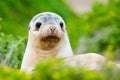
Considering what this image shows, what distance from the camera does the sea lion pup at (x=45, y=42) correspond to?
297 inches

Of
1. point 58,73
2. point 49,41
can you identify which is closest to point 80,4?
point 49,41

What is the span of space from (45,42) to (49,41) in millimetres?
55

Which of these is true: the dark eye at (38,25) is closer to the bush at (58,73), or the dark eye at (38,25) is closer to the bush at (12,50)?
the bush at (12,50)

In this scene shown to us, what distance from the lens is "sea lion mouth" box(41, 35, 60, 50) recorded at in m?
7.54

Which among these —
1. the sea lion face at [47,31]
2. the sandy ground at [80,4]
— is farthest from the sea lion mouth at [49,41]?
the sandy ground at [80,4]

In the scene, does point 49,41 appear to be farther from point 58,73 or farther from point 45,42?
point 58,73

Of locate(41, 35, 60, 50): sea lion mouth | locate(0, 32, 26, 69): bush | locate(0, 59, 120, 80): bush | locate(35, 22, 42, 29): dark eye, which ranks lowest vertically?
locate(0, 59, 120, 80): bush

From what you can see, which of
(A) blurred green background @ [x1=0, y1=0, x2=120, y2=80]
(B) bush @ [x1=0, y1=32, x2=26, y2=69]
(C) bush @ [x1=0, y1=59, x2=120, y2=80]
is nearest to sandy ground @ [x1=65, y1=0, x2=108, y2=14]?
(A) blurred green background @ [x1=0, y1=0, x2=120, y2=80]

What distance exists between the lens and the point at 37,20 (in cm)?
773

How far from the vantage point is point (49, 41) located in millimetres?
7555

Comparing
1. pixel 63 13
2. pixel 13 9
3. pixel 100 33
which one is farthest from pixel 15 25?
pixel 100 33

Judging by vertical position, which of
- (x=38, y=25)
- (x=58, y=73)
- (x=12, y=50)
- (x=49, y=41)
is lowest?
(x=58, y=73)

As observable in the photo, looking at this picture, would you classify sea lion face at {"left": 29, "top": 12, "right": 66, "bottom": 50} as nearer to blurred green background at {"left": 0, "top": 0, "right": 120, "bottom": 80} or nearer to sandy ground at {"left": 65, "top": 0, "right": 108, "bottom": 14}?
blurred green background at {"left": 0, "top": 0, "right": 120, "bottom": 80}

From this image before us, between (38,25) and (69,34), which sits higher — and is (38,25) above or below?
below
